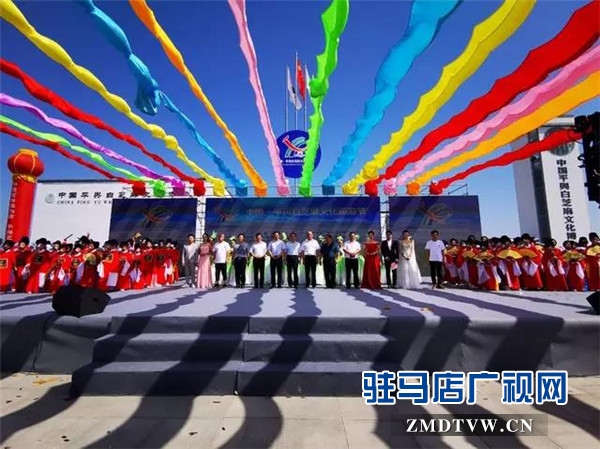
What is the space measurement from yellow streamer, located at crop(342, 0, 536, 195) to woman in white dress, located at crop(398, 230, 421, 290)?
8.47 ft

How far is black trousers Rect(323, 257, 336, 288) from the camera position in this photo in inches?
342

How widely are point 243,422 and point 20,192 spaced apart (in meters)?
15.6

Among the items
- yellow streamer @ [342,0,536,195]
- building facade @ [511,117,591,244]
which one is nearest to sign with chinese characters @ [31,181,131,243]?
yellow streamer @ [342,0,536,195]

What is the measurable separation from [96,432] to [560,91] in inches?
290

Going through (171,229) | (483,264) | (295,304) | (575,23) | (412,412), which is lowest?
(412,412)

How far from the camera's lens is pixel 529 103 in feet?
17.9

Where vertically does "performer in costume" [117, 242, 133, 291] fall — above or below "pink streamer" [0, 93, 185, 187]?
below

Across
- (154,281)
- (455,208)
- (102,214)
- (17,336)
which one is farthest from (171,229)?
(455,208)

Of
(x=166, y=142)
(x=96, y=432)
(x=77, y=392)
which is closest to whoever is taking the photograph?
(x=96, y=432)

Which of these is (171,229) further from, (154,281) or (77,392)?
(77,392)

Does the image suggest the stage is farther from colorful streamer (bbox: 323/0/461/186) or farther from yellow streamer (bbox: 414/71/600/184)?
colorful streamer (bbox: 323/0/461/186)

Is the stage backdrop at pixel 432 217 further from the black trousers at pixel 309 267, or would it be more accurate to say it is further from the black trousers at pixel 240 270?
the black trousers at pixel 240 270

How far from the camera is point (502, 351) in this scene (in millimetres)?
4020

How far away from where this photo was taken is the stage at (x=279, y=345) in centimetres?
338
